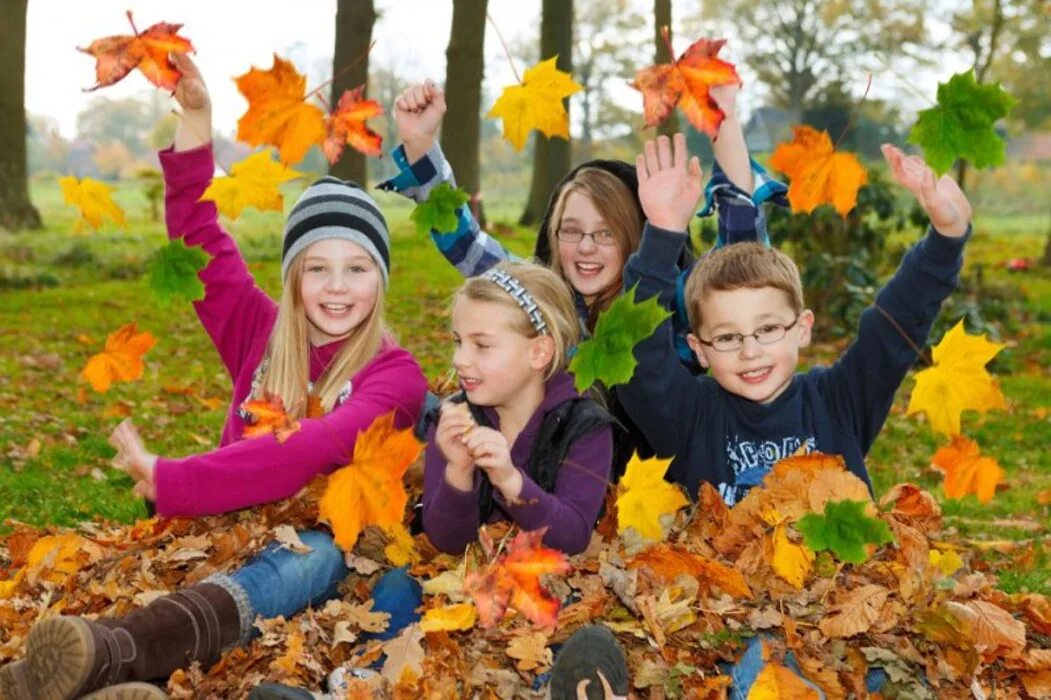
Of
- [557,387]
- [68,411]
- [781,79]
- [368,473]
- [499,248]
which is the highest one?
[781,79]

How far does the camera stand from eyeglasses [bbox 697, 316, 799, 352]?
3.50m

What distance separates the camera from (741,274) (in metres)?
3.54

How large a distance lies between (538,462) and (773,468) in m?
0.66

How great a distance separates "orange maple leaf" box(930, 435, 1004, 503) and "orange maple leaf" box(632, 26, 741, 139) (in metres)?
1.31

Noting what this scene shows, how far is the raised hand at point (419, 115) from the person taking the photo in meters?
3.96

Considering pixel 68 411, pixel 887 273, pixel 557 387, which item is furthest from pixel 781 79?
pixel 557 387

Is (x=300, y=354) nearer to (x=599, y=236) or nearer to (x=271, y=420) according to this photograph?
(x=271, y=420)

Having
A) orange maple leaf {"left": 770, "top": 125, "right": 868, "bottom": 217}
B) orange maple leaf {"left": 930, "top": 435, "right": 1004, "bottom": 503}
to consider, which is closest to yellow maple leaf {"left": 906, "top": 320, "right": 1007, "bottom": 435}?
orange maple leaf {"left": 930, "top": 435, "right": 1004, "bottom": 503}

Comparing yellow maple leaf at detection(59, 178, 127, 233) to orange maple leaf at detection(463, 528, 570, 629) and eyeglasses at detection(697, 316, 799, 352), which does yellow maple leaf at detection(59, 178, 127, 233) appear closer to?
orange maple leaf at detection(463, 528, 570, 629)

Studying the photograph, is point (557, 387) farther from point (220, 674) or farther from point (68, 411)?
point (68, 411)

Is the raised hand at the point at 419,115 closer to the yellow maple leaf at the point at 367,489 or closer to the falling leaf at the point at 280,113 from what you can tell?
the falling leaf at the point at 280,113

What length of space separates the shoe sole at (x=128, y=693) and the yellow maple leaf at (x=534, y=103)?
1.97m

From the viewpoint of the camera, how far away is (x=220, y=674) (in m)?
3.07

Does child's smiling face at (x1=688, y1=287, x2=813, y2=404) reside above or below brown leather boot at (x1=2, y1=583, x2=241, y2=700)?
above
